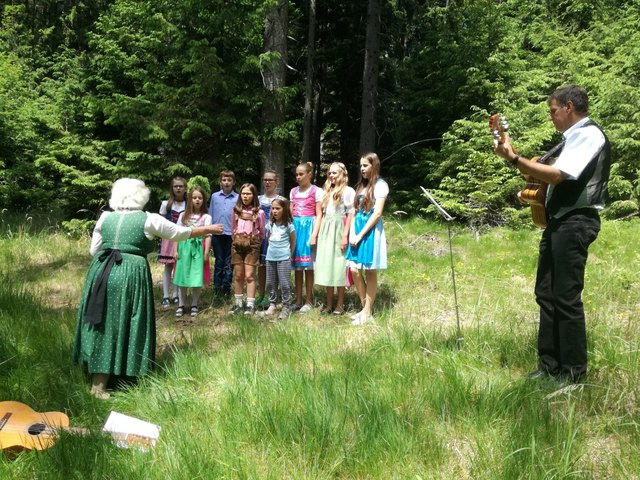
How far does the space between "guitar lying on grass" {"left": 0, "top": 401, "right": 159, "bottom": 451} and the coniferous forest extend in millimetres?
6662

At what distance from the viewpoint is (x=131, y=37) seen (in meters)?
10.1

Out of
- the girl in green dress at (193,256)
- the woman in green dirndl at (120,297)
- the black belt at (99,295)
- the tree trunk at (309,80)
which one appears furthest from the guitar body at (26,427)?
the tree trunk at (309,80)

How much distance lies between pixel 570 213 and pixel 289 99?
7.41 m

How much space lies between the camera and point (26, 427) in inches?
121

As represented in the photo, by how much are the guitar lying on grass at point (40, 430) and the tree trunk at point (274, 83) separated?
23.7 ft

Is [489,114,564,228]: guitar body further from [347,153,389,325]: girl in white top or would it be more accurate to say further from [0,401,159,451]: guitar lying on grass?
[0,401,159,451]: guitar lying on grass

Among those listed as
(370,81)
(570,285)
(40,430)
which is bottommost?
(40,430)

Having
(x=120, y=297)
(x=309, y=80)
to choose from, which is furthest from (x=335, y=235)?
(x=309, y=80)

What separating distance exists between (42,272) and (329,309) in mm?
5060

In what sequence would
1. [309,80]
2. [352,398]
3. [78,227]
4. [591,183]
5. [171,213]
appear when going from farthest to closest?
[309,80], [78,227], [171,213], [591,183], [352,398]

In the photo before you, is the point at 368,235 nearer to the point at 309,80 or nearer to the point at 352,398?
the point at 352,398

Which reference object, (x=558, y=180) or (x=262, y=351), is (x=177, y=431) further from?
(x=558, y=180)

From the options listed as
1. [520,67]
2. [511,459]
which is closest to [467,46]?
[520,67]

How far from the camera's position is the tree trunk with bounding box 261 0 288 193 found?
9.78 metres
